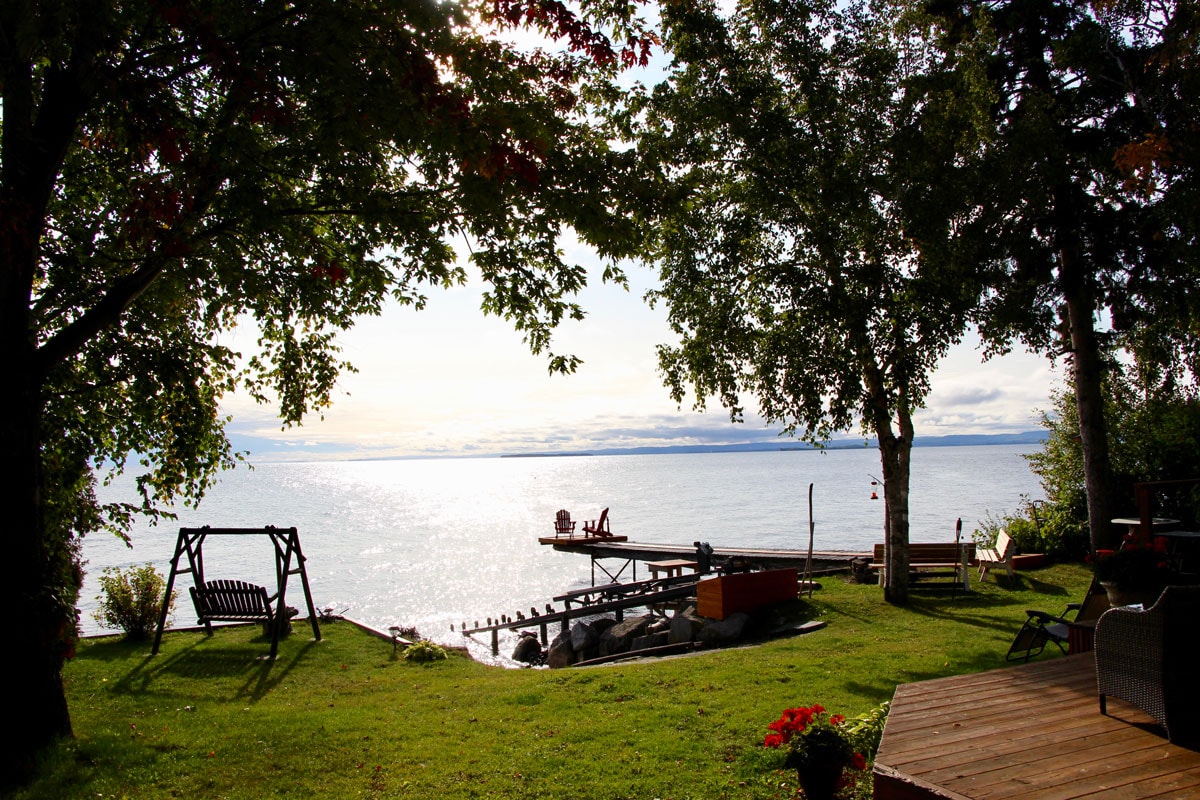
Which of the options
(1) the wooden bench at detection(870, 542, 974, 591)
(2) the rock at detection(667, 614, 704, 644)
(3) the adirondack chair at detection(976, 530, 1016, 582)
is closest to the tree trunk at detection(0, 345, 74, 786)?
(2) the rock at detection(667, 614, 704, 644)

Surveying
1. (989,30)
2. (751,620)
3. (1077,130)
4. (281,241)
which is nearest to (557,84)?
(281,241)

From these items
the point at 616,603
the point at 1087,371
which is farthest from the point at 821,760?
the point at 616,603

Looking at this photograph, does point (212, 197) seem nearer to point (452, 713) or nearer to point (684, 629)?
point (452, 713)

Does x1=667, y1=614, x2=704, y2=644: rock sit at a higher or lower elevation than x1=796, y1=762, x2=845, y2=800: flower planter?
lower

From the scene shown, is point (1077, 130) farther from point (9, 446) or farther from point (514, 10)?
point (9, 446)

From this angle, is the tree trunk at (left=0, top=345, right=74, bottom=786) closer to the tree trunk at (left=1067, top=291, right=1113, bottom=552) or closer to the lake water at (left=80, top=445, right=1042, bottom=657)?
the lake water at (left=80, top=445, right=1042, bottom=657)

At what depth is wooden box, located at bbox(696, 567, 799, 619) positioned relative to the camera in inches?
595

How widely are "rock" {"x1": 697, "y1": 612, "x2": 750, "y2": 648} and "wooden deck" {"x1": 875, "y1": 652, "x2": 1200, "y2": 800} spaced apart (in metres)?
8.74

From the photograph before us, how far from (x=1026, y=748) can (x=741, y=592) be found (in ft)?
36.2

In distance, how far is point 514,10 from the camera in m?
5.35

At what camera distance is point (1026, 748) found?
4.41 metres

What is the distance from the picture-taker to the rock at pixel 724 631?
46.7 ft

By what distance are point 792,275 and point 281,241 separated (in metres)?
9.06

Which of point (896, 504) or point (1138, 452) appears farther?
point (1138, 452)
